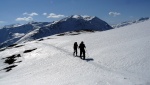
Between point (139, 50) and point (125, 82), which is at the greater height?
point (139, 50)

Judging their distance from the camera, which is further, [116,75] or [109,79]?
[116,75]

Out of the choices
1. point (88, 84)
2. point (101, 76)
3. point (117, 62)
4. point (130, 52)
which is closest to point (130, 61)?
point (117, 62)

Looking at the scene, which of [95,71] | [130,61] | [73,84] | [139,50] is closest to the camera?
[73,84]

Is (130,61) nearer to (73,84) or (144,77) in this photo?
(144,77)

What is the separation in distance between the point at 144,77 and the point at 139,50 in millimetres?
10043

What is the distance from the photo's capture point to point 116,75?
20188 millimetres

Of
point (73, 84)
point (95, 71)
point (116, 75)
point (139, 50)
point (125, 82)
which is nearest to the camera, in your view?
point (125, 82)

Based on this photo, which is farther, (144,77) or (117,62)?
(117,62)

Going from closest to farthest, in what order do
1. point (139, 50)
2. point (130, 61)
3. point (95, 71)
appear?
point (95, 71) < point (130, 61) < point (139, 50)

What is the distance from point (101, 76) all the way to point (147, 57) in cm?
780

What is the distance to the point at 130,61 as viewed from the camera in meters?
24.9

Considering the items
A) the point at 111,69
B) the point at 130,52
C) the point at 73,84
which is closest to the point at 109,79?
the point at 73,84

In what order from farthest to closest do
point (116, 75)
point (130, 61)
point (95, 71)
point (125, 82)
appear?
1. point (130, 61)
2. point (95, 71)
3. point (116, 75)
4. point (125, 82)

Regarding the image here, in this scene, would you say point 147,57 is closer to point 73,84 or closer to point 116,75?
point 116,75
